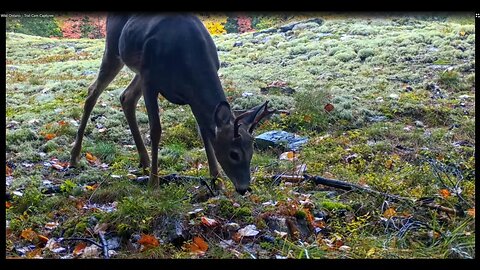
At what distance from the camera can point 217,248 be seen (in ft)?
11.9

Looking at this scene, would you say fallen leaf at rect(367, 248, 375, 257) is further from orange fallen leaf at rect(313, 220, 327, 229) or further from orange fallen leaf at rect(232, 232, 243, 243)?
orange fallen leaf at rect(232, 232, 243, 243)

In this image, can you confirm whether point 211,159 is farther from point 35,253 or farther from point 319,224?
point 35,253

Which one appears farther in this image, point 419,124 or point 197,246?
point 419,124

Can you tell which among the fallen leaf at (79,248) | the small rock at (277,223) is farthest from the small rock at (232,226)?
A: the fallen leaf at (79,248)

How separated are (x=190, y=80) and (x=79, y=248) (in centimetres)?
145

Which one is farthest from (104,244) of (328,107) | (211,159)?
(328,107)

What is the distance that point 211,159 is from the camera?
4.69m

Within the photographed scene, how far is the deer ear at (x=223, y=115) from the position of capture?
4156 mm

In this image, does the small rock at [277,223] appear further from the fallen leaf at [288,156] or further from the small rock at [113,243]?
the fallen leaf at [288,156]

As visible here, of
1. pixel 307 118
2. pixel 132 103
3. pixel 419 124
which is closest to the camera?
pixel 132 103

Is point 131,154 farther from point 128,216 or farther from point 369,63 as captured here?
point 369,63

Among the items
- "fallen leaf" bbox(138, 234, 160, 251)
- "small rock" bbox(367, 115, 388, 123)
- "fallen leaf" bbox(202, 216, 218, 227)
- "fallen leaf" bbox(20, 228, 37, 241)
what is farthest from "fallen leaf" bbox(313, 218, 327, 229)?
"small rock" bbox(367, 115, 388, 123)

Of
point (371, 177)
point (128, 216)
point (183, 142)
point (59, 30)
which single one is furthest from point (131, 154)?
point (371, 177)

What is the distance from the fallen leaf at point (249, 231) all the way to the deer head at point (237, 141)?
0.31 m
